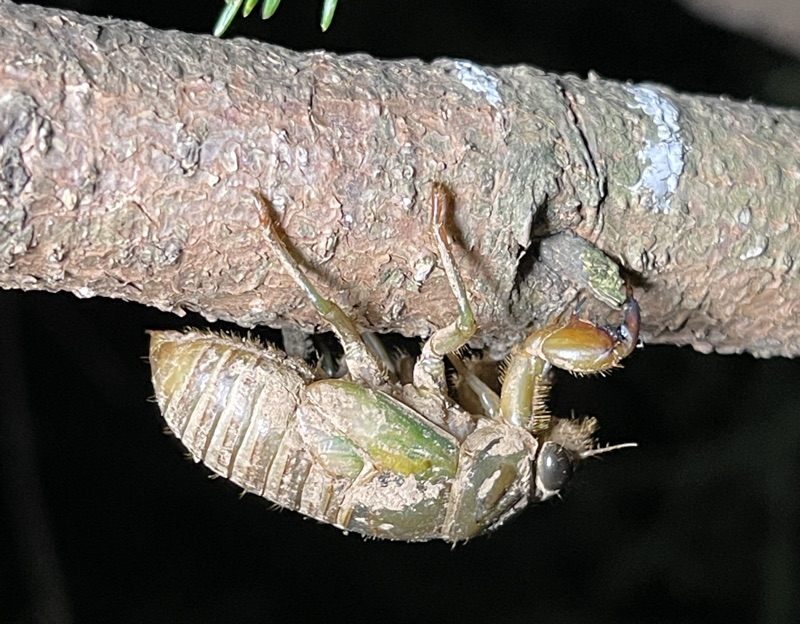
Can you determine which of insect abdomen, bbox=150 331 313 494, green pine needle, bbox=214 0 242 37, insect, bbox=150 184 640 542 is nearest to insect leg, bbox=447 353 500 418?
insect, bbox=150 184 640 542

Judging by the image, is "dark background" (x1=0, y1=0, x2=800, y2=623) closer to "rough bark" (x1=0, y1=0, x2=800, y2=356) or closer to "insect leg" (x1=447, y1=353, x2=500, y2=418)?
"insect leg" (x1=447, y1=353, x2=500, y2=418)

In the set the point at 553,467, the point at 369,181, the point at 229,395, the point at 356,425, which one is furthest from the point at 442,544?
the point at 369,181

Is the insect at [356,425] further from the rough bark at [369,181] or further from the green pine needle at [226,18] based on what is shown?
the green pine needle at [226,18]

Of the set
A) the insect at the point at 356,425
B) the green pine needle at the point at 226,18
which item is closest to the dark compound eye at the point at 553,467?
the insect at the point at 356,425

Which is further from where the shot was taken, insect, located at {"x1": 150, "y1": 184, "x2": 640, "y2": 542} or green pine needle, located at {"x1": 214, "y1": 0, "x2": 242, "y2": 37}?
insect, located at {"x1": 150, "y1": 184, "x2": 640, "y2": 542}

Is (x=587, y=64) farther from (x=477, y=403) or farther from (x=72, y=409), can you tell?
(x=72, y=409)

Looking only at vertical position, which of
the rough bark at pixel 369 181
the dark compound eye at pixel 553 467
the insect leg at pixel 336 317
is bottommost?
the dark compound eye at pixel 553 467

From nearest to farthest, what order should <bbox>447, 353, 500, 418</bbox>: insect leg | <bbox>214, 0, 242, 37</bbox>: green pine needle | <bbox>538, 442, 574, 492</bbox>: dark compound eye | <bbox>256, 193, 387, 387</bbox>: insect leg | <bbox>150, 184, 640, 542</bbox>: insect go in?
<bbox>256, 193, 387, 387</bbox>: insect leg, <bbox>214, 0, 242, 37</bbox>: green pine needle, <bbox>150, 184, 640, 542</bbox>: insect, <bbox>538, 442, 574, 492</bbox>: dark compound eye, <bbox>447, 353, 500, 418</bbox>: insect leg
